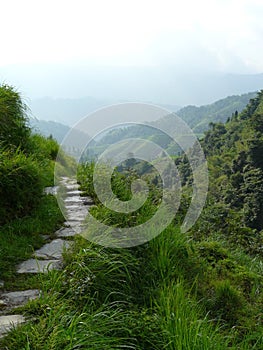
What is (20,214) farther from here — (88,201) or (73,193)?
(73,193)

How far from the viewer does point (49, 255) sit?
3.41 meters

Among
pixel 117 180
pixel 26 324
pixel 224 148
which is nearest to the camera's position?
pixel 26 324

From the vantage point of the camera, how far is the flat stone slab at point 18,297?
2623 millimetres

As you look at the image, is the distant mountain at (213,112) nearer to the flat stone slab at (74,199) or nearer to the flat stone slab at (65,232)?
the flat stone slab at (74,199)

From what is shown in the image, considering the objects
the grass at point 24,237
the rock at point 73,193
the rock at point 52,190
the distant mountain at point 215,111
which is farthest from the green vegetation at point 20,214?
the distant mountain at point 215,111

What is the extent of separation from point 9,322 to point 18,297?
0.37m

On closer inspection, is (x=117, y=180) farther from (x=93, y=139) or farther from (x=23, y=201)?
(x=23, y=201)

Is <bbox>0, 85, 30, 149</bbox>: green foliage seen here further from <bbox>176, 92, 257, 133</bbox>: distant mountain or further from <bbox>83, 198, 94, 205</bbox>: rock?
<bbox>176, 92, 257, 133</bbox>: distant mountain

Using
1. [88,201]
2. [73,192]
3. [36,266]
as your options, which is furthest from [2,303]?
[73,192]

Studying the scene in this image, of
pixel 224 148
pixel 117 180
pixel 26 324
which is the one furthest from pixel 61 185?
pixel 224 148

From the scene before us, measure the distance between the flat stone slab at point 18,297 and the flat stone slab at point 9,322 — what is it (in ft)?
0.57

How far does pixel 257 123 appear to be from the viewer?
140ft

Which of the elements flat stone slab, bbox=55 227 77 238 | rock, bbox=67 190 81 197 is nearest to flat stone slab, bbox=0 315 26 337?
flat stone slab, bbox=55 227 77 238

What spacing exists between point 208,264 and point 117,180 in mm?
1398
